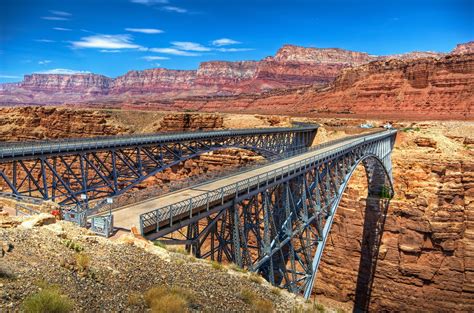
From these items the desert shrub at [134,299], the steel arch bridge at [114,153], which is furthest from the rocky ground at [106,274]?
the steel arch bridge at [114,153]

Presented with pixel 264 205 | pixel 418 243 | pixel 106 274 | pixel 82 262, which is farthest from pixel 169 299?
pixel 418 243

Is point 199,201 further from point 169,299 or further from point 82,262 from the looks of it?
point 169,299

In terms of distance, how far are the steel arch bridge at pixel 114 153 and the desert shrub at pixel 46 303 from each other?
963 cm

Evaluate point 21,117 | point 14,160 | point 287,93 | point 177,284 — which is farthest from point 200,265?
point 287,93

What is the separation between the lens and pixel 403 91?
95.6 m

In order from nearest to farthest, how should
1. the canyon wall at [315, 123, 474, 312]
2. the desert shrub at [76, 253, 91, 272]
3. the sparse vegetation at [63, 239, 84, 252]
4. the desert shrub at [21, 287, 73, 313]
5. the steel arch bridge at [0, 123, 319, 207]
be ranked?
1. the desert shrub at [21, 287, 73, 313]
2. the desert shrub at [76, 253, 91, 272]
3. the sparse vegetation at [63, 239, 84, 252]
4. the steel arch bridge at [0, 123, 319, 207]
5. the canyon wall at [315, 123, 474, 312]

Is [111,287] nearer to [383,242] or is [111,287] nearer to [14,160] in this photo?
[14,160]

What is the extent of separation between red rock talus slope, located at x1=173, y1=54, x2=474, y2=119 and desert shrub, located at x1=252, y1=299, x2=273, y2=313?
→ 268 ft

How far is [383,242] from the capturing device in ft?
137

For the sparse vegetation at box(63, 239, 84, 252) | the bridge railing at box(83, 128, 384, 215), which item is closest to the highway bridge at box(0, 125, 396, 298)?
the bridge railing at box(83, 128, 384, 215)

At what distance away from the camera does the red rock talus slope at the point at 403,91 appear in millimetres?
85875

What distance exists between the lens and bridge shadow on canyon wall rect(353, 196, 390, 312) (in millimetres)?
40969

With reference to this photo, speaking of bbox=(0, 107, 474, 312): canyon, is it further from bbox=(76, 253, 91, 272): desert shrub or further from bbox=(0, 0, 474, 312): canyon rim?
bbox=(76, 253, 91, 272): desert shrub

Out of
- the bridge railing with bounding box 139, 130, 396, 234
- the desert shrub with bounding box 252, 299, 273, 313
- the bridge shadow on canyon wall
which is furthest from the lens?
the bridge shadow on canyon wall
